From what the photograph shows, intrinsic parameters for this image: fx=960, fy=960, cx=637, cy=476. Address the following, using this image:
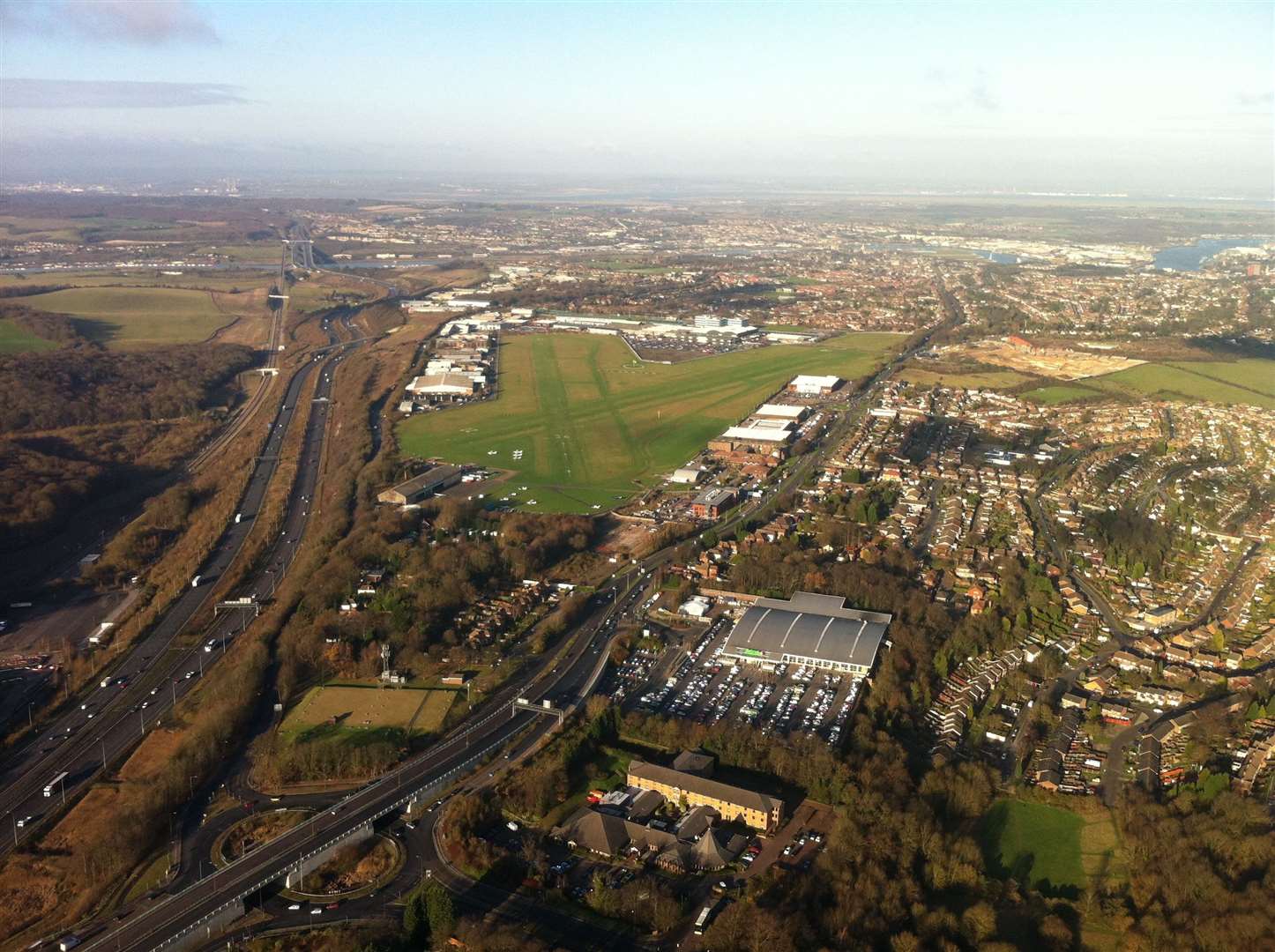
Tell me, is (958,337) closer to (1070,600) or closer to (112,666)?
(1070,600)

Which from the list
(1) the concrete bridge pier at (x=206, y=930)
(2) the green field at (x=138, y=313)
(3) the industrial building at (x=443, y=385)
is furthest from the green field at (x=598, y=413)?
(2) the green field at (x=138, y=313)

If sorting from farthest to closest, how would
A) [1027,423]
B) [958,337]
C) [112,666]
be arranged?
[958,337], [1027,423], [112,666]

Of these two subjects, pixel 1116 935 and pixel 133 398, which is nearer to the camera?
pixel 1116 935

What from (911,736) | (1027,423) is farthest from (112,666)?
(1027,423)

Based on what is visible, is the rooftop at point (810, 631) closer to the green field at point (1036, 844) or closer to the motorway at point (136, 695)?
the green field at point (1036, 844)

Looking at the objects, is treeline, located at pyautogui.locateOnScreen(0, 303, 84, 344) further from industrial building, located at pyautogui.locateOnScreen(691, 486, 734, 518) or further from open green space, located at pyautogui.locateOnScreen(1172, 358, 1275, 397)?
open green space, located at pyautogui.locateOnScreen(1172, 358, 1275, 397)
